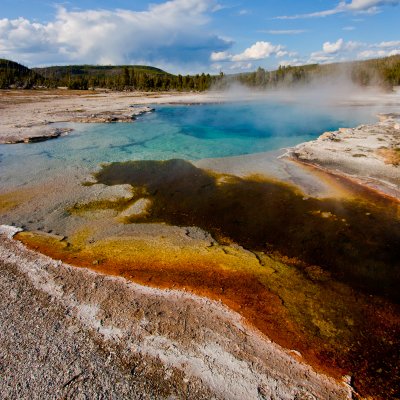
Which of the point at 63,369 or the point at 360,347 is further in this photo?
the point at 360,347

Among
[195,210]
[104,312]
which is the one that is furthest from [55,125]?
[104,312]

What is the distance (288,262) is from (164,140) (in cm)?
1695

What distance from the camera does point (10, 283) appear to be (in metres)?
7.39

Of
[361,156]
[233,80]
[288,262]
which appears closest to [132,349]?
[288,262]

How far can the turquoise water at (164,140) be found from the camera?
17297 millimetres

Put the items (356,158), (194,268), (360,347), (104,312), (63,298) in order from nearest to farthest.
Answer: (360,347) < (104,312) < (63,298) < (194,268) < (356,158)

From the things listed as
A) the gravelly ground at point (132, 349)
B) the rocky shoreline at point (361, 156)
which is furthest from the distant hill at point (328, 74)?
the gravelly ground at point (132, 349)

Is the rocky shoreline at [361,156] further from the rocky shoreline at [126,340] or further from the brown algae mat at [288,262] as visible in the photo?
the rocky shoreline at [126,340]

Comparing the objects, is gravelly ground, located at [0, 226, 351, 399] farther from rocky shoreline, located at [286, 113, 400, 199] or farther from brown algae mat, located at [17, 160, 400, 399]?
rocky shoreline, located at [286, 113, 400, 199]

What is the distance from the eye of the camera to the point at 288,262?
842 cm

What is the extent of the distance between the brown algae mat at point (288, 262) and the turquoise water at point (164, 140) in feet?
20.2

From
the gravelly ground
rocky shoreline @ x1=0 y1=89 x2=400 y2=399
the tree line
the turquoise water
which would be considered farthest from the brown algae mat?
the tree line

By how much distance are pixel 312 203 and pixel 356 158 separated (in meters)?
6.37

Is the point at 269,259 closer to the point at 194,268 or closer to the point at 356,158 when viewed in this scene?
the point at 194,268
